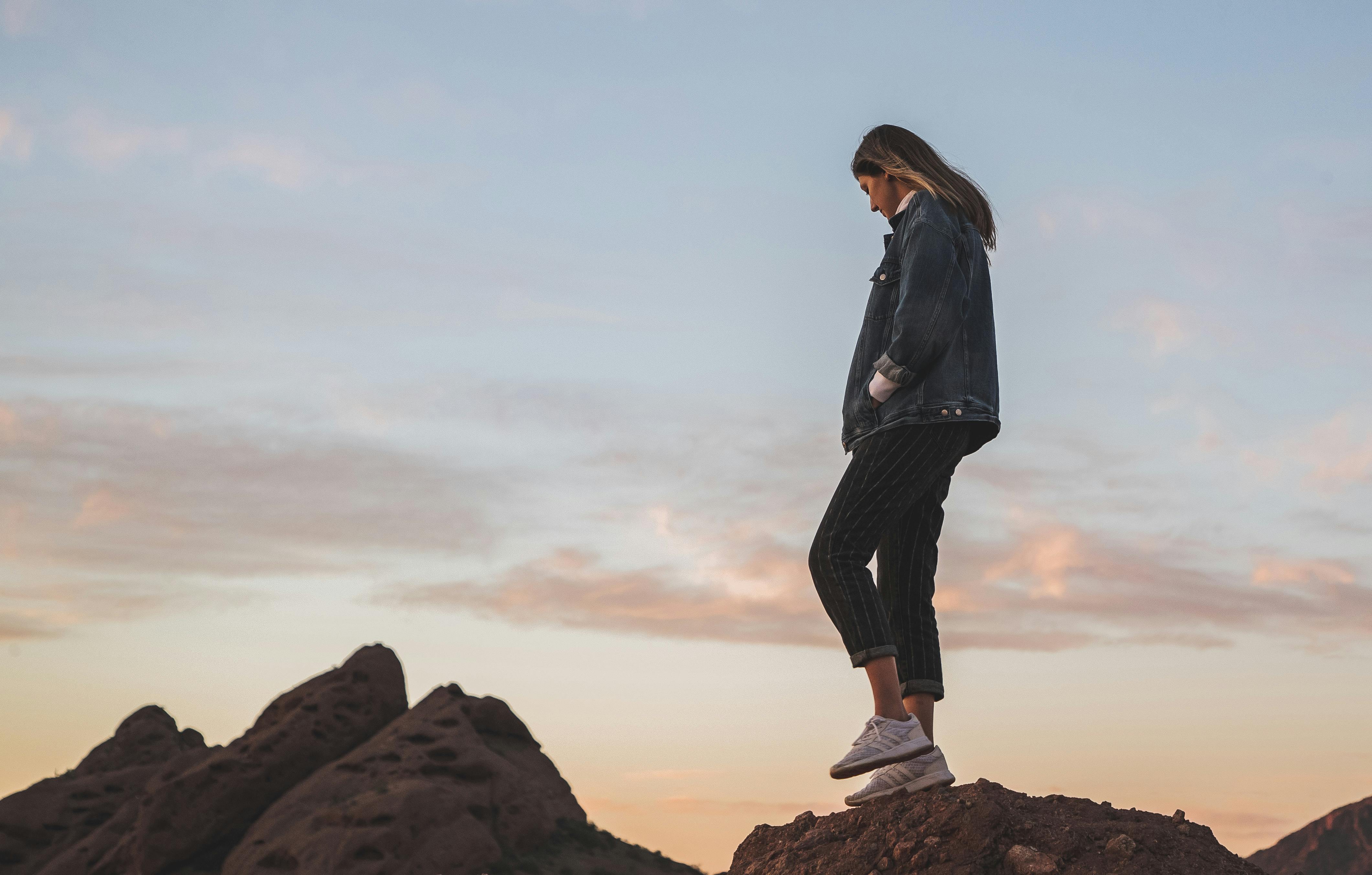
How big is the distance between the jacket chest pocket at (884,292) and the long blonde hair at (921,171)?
419mm

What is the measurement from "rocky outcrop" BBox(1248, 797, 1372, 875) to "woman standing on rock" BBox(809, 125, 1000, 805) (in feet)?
82.3

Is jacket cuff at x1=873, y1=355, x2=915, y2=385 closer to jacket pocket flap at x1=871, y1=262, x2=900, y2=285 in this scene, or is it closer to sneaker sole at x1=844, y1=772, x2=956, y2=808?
jacket pocket flap at x1=871, y1=262, x2=900, y2=285

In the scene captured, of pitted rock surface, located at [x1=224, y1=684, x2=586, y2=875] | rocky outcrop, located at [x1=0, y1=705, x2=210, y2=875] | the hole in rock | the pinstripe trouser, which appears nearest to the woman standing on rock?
the pinstripe trouser

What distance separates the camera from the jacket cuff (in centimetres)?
481

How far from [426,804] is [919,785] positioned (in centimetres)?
1534

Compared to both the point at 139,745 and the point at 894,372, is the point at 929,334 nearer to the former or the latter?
the point at 894,372

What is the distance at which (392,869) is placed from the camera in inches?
688

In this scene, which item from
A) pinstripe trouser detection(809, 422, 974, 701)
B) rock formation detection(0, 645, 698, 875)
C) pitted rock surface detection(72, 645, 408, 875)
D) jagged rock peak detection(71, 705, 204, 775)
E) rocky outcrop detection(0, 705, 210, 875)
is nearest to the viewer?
pinstripe trouser detection(809, 422, 974, 701)

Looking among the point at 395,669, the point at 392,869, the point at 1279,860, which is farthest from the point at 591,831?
the point at 1279,860

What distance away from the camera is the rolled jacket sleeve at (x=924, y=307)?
15.8ft

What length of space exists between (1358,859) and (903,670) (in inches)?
1103

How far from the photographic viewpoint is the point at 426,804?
61.4ft

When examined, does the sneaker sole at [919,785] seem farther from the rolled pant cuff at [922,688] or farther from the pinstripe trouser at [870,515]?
the pinstripe trouser at [870,515]

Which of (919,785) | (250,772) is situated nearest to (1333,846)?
(250,772)
